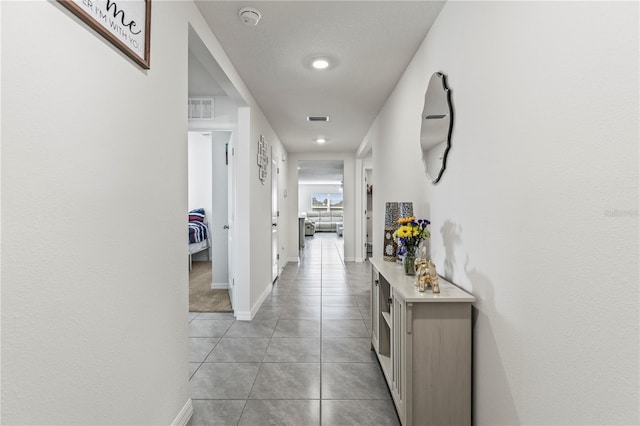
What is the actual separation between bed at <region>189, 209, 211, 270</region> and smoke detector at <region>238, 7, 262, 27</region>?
4741 mm

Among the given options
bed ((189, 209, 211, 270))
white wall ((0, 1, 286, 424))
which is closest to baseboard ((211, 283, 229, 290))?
bed ((189, 209, 211, 270))

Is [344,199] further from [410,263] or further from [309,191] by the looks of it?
[309,191]

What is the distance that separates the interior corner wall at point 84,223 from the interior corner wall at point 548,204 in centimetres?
149

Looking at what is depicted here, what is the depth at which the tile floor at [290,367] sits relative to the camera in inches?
71.1

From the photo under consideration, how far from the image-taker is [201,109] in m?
3.60

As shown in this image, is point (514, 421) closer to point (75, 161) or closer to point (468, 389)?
point (468, 389)

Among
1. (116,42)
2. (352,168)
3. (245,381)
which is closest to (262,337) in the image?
(245,381)

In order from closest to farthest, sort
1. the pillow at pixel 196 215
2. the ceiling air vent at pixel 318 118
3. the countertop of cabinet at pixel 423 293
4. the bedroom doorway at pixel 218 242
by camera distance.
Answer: the countertop of cabinet at pixel 423 293
the bedroom doorway at pixel 218 242
the ceiling air vent at pixel 318 118
the pillow at pixel 196 215

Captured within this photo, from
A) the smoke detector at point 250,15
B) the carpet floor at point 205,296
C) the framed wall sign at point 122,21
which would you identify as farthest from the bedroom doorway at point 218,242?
the framed wall sign at point 122,21

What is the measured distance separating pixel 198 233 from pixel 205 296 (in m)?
2.37

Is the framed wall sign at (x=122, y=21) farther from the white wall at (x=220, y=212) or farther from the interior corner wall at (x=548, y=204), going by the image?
the white wall at (x=220, y=212)

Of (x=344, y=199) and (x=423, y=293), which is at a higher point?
(x=344, y=199)

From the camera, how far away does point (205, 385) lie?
2.09 m

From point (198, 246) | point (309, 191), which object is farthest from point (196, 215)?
point (309, 191)
